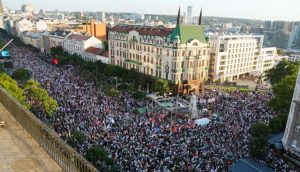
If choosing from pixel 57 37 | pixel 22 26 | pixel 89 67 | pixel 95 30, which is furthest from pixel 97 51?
pixel 22 26

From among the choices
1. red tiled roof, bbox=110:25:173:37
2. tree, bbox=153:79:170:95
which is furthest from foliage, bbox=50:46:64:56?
tree, bbox=153:79:170:95

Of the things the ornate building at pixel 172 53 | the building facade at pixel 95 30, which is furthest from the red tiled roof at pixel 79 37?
the building facade at pixel 95 30

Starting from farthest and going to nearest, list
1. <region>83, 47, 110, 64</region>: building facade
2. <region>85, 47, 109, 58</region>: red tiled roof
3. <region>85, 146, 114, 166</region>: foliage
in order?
A: <region>85, 47, 109, 58</region>: red tiled roof < <region>83, 47, 110, 64</region>: building facade < <region>85, 146, 114, 166</region>: foliage

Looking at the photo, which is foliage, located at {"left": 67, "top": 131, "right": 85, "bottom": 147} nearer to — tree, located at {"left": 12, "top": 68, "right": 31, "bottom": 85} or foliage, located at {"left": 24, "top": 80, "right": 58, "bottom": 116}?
foliage, located at {"left": 24, "top": 80, "right": 58, "bottom": 116}

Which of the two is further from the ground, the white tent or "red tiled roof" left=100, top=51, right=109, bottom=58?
"red tiled roof" left=100, top=51, right=109, bottom=58

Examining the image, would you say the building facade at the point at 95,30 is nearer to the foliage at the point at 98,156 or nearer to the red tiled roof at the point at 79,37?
the red tiled roof at the point at 79,37

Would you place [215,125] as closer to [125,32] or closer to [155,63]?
[155,63]
